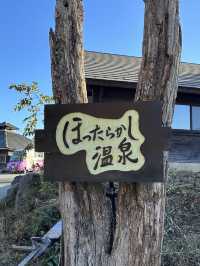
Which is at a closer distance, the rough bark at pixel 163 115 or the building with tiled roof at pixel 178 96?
the rough bark at pixel 163 115

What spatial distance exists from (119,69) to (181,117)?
2.42 m

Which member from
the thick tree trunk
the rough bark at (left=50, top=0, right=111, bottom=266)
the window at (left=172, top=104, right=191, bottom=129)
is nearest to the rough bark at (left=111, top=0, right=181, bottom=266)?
the thick tree trunk

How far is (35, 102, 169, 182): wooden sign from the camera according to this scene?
204cm

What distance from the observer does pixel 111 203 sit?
222cm

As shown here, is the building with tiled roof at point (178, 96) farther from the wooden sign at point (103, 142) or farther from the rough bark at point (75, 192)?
the wooden sign at point (103, 142)

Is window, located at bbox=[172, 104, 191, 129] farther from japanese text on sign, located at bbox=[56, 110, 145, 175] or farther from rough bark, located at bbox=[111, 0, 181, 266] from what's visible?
japanese text on sign, located at bbox=[56, 110, 145, 175]

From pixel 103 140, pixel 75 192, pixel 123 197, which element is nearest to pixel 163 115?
pixel 103 140

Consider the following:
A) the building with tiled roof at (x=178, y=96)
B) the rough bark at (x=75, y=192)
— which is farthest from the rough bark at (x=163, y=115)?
the building with tiled roof at (x=178, y=96)

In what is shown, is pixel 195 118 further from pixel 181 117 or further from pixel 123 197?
pixel 123 197

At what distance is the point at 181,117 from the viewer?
34.3 ft

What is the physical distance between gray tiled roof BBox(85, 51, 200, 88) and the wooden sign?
23.9ft

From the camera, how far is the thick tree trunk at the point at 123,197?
212 cm

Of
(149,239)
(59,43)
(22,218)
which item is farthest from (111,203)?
(22,218)

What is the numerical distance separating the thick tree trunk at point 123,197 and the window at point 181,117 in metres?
8.27
